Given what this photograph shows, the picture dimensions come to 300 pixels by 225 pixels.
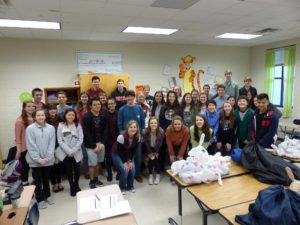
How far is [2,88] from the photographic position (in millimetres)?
4953

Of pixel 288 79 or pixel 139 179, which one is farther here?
pixel 288 79

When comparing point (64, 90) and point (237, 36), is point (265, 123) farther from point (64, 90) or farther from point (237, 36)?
point (64, 90)

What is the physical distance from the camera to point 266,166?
2084 millimetres

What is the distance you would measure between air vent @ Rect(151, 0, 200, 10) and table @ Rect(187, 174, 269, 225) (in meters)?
2.28

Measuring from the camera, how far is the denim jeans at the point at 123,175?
3.17 metres

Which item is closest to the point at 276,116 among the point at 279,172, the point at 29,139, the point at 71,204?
the point at 279,172

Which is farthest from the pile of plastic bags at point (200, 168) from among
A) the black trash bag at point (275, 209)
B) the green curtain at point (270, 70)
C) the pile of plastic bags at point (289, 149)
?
the green curtain at point (270, 70)

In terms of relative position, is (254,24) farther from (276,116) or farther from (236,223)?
(236,223)

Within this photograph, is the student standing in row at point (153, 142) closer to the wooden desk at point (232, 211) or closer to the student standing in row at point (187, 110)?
the student standing in row at point (187, 110)

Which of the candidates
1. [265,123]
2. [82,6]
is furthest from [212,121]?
[82,6]

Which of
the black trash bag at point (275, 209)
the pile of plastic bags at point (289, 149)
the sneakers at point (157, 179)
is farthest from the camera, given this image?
the sneakers at point (157, 179)

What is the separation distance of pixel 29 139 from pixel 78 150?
0.63 m

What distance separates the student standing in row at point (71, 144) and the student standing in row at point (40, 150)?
0.50 feet

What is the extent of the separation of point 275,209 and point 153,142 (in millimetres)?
2294
